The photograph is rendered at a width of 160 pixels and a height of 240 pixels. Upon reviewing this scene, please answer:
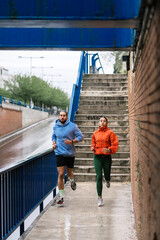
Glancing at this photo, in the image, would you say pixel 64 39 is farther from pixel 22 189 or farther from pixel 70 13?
pixel 22 189

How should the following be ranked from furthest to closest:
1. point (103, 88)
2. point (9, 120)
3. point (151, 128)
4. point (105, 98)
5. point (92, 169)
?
point (9, 120) → point (103, 88) → point (105, 98) → point (92, 169) → point (151, 128)

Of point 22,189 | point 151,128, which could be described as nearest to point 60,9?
point 151,128

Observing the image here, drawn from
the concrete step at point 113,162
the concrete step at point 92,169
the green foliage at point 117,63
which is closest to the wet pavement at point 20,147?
the concrete step at point 113,162

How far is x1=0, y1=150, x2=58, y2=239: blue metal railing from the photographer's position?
217 inches

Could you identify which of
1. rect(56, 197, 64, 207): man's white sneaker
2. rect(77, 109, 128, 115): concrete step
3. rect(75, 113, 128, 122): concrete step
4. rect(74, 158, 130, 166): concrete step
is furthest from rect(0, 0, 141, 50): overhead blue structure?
rect(77, 109, 128, 115): concrete step

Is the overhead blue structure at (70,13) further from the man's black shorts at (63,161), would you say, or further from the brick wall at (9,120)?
the brick wall at (9,120)

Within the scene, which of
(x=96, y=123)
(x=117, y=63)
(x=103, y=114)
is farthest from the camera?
(x=117, y=63)

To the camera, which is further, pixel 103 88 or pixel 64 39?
pixel 103 88

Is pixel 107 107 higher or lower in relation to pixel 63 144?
higher

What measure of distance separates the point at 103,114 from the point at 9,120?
79.1 feet

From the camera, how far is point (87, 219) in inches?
293

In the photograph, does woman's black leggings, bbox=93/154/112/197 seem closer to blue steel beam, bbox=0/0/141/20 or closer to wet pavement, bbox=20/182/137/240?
wet pavement, bbox=20/182/137/240

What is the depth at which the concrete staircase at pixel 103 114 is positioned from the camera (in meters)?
12.2

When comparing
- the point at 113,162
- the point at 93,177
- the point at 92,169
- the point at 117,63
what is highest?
the point at 117,63
